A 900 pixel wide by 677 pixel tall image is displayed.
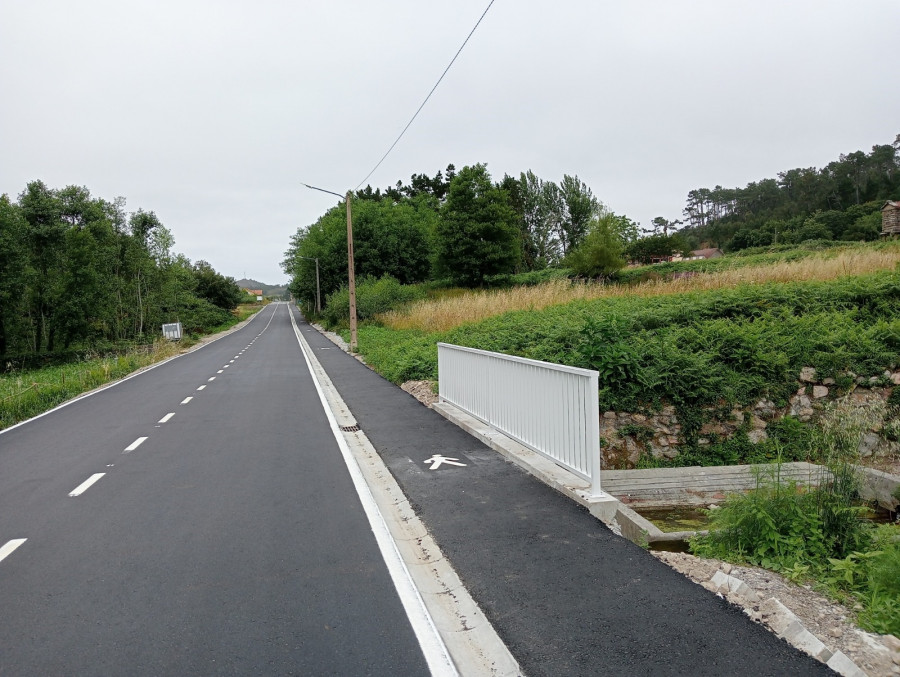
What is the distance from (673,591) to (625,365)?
556 cm

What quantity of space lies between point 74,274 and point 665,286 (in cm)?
4700

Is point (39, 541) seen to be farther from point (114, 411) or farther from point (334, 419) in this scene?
point (114, 411)

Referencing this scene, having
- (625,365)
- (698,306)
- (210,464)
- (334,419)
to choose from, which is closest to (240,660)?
(210,464)

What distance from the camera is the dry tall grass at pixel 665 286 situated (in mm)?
15648

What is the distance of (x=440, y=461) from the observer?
296 inches

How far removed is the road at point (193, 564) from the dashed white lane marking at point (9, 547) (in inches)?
0.8

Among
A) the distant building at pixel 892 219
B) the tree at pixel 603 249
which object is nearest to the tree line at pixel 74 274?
the tree at pixel 603 249

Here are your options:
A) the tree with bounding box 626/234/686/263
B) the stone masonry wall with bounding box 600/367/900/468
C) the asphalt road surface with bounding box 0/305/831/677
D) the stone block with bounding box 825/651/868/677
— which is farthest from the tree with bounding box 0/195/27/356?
the tree with bounding box 626/234/686/263

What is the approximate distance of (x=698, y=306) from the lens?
12250mm

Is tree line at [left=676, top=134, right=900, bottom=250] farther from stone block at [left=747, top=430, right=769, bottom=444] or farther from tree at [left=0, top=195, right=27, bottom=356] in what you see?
tree at [left=0, top=195, right=27, bottom=356]

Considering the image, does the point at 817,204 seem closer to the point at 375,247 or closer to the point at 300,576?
the point at 375,247

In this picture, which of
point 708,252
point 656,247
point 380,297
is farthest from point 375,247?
point 708,252

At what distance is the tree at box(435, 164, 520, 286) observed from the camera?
56281mm

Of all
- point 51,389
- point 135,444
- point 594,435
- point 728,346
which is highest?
point 728,346
